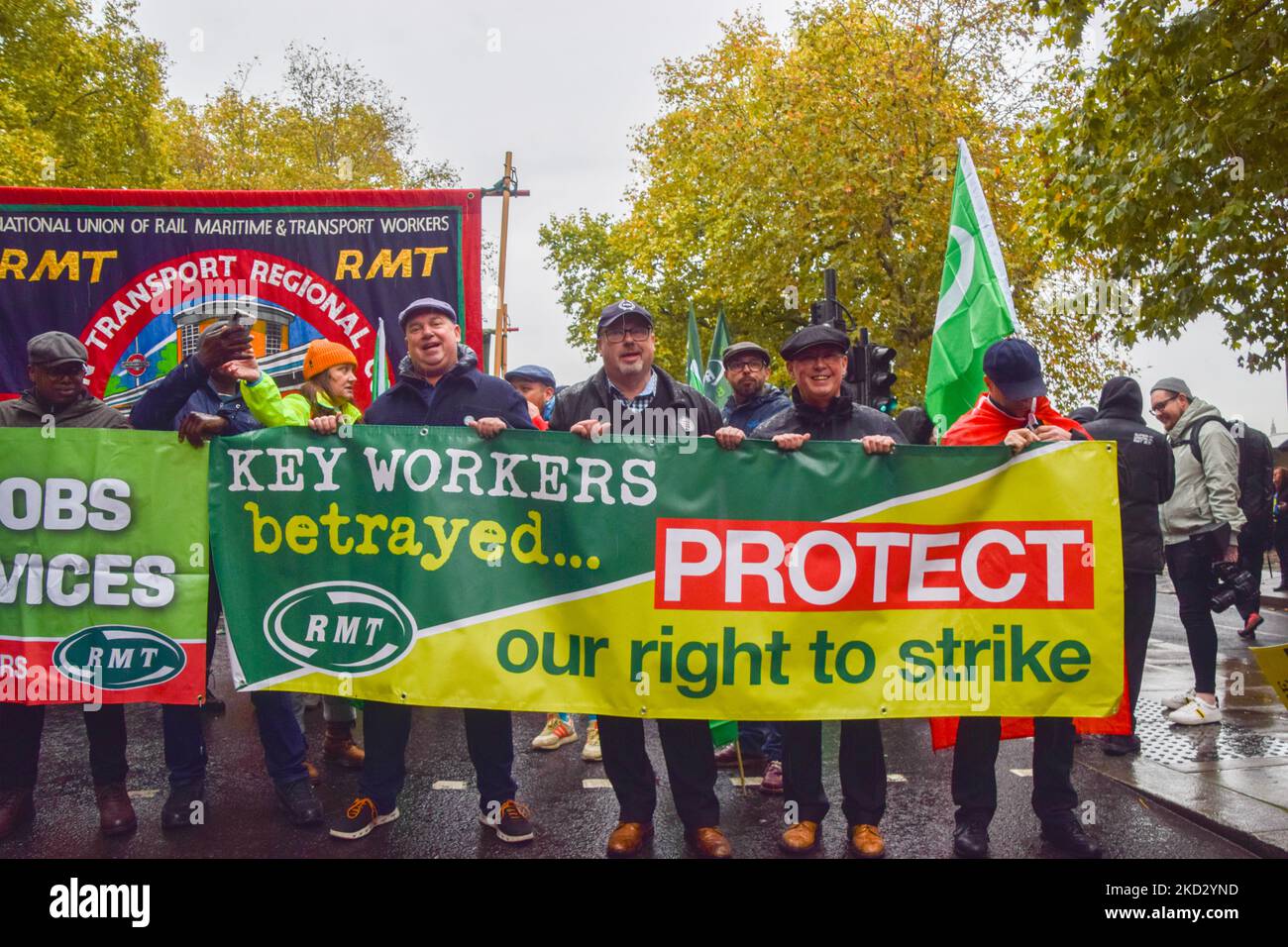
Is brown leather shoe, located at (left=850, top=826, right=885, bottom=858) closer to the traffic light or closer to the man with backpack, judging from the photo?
the man with backpack

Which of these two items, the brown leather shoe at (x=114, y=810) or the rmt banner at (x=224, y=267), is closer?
the brown leather shoe at (x=114, y=810)

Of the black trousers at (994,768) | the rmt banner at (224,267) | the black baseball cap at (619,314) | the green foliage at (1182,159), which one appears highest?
the green foliage at (1182,159)

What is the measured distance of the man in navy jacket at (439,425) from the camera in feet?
15.0

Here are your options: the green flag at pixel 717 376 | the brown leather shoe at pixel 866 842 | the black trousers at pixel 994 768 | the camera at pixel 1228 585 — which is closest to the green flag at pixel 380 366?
the brown leather shoe at pixel 866 842

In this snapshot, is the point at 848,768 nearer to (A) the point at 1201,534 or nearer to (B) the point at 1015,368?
(B) the point at 1015,368

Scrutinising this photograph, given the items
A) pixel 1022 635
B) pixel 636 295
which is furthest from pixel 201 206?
pixel 636 295

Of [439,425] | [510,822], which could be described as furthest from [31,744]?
[439,425]

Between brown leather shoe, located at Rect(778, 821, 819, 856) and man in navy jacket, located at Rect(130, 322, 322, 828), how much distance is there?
1.97 metres

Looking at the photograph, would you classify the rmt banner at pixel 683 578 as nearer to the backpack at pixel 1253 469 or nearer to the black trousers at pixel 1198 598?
the black trousers at pixel 1198 598

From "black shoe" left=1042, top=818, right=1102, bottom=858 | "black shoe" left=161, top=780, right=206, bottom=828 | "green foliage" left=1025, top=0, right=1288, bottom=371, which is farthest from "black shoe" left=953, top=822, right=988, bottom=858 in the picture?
"green foliage" left=1025, top=0, right=1288, bottom=371

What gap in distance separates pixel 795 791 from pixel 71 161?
2393 centimetres

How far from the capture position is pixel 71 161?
76.8ft

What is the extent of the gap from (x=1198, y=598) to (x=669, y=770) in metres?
4.08

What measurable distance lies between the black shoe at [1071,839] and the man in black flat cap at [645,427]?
4.35 feet
